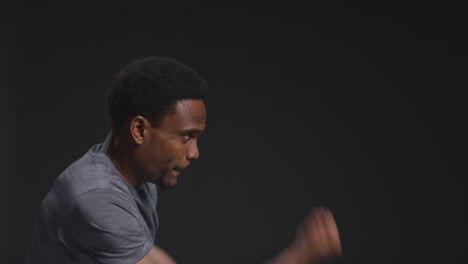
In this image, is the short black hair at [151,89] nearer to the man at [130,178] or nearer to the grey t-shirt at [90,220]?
the man at [130,178]

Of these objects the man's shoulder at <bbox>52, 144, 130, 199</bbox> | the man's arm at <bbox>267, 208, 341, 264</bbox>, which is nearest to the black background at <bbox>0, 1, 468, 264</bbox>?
the man's arm at <bbox>267, 208, 341, 264</bbox>

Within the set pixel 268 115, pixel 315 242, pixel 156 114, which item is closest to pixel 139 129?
pixel 156 114

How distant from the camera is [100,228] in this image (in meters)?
1.22

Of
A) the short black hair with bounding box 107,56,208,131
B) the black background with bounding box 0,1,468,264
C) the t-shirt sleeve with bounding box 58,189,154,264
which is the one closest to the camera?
the t-shirt sleeve with bounding box 58,189,154,264

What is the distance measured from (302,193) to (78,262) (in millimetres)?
2268

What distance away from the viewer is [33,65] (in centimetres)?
330

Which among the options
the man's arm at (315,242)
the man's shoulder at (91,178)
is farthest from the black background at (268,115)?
the man's shoulder at (91,178)

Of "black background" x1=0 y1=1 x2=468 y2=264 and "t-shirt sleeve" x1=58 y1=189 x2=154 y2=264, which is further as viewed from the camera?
"black background" x1=0 y1=1 x2=468 y2=264

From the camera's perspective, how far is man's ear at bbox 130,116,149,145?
133 cm

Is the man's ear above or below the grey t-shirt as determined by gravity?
above

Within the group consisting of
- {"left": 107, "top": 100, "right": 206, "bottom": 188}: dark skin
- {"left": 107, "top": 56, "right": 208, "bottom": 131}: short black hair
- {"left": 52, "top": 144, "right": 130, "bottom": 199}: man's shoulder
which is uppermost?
{"left": 107, "top": 56, "right": 208, "bottom": 131}: short black hair

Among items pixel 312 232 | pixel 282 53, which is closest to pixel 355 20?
pixel 282 53

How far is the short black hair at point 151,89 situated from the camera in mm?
1317

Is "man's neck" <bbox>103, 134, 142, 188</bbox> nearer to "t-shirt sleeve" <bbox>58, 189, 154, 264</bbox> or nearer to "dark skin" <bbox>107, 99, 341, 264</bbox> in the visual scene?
"dark skin" <bbox>107, 99, 341, 264</bbox>
